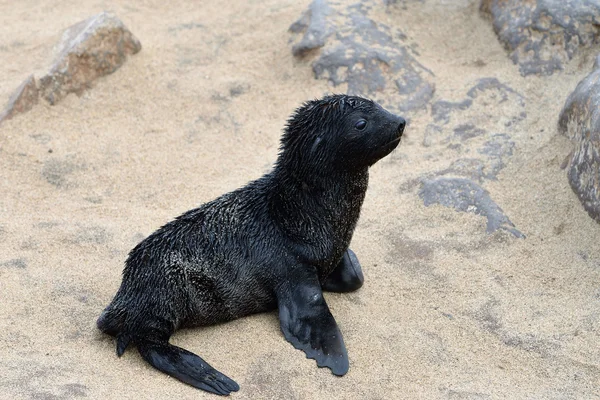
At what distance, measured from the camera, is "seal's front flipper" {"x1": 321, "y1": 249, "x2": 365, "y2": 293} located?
18.6 ft

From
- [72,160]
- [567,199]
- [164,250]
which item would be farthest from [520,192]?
[72,160]

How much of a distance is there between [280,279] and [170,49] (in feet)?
15.5

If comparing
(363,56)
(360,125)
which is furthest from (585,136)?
(363,56)

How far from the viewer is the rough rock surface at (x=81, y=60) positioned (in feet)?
26.7

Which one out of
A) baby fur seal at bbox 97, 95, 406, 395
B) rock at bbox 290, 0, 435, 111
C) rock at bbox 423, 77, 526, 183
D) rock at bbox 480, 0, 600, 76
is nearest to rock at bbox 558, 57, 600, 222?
rock at bbox 423, 77, 526, 183

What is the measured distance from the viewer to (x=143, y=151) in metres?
7.76

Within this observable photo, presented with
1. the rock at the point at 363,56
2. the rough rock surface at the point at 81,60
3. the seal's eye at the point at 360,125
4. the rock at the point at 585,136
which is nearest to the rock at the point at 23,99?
the rough rock surface at the point at 81,60

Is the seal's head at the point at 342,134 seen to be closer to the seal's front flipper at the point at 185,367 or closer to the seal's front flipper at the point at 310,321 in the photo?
the seal's front flipper at the point at 310,321

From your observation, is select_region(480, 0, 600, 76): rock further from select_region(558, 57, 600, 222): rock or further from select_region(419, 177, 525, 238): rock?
select_region(419, 177, 525, 238): rock

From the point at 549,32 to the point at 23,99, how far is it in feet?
16.7

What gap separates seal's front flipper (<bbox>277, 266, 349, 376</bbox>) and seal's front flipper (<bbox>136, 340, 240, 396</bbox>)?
0.57 m

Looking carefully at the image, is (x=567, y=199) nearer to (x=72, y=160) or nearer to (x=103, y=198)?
(x=103, y=198)

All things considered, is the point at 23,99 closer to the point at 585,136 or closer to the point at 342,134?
the point at 342,134

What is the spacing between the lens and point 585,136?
6.52 metres
